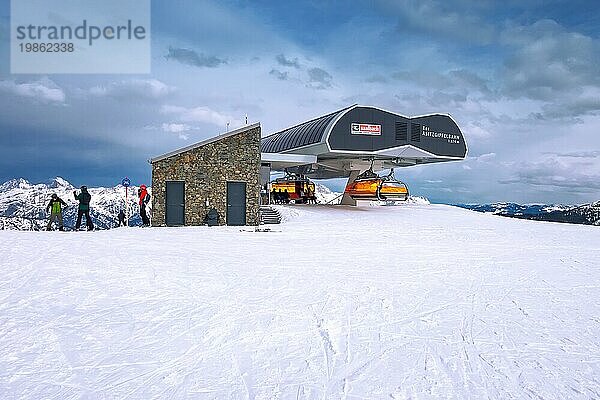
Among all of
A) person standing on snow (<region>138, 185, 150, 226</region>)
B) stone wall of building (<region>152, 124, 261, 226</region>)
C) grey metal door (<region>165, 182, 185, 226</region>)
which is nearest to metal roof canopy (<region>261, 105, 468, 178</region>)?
stone wall of building (<region>152, 124, 261, 226</region>)

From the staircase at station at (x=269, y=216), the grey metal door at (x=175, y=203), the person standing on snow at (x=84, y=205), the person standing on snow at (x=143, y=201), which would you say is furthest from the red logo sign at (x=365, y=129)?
the person standing on snow at (x=84, y=205)

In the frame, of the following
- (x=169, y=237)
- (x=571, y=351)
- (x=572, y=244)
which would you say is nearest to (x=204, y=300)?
(x=571, y=351)

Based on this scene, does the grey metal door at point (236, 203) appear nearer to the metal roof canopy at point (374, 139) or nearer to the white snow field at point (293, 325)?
the metal roof canopy at point (374, 139)

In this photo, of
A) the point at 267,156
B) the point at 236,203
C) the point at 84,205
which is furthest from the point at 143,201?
the point at 267,156

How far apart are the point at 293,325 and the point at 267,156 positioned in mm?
21447

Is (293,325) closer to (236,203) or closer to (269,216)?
(236,203)

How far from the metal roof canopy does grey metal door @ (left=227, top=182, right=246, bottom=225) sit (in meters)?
5.95

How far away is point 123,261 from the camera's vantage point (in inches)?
399

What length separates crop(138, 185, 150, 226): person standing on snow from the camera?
21.2 meters

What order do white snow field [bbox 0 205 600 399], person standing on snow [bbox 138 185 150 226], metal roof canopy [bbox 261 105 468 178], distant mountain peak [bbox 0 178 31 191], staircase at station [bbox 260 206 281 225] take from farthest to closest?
distant mountain peak [bbox 0 178 31 191] → metal roof canopy [bbox 261 105 468 178] → staircase at station [bbox 260 206 281 225] → person standing on snow [bbox 138 185 150 226] → white snow field [bbox 0 205 600 399]

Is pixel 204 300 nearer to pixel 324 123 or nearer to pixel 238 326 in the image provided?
pixel 238 326

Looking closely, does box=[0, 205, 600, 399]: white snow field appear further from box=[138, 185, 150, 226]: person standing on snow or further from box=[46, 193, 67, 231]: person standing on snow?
box=[138, 185, 150, 226]: person standing on snow

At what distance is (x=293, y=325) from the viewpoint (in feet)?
18.6

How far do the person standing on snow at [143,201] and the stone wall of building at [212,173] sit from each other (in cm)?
128
